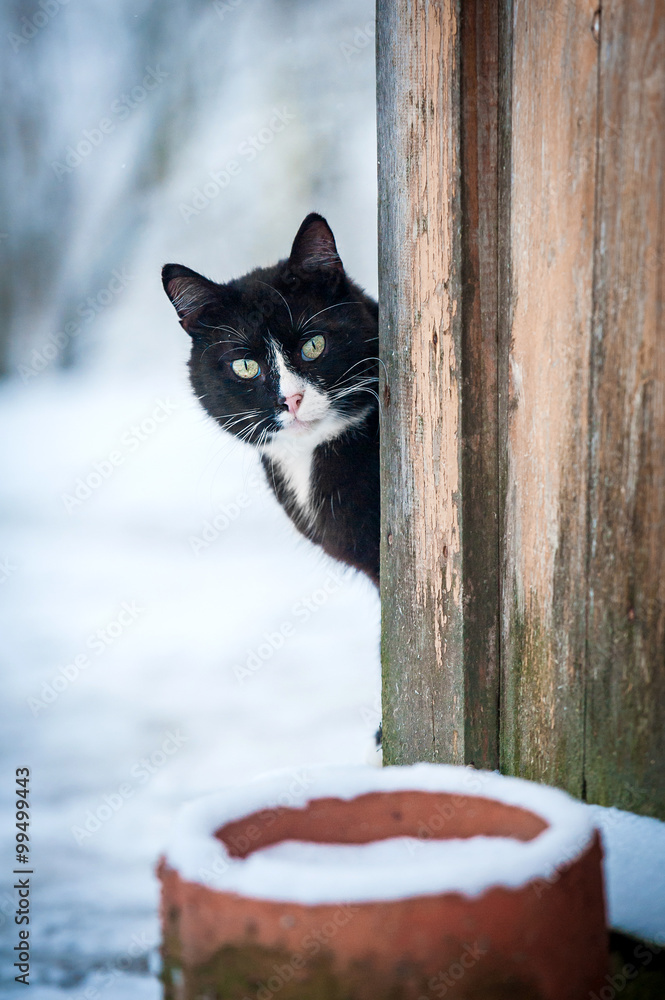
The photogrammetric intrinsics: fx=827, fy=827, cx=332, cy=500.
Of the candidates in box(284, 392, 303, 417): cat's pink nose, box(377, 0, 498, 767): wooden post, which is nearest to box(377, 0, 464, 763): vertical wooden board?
box(377, 0, 498, 767): wooden post

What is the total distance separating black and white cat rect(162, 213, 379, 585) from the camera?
6.63 feet

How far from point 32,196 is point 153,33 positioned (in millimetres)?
793

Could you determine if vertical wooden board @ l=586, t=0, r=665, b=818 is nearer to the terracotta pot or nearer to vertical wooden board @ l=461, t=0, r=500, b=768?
vertical wooden board @ l=461, t=0, r=500, b=768

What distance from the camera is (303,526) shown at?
2.21m

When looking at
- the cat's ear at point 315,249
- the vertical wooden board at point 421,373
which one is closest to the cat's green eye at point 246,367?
the cat's ear at point 315,249

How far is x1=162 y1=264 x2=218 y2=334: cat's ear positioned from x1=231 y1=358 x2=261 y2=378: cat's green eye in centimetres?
20

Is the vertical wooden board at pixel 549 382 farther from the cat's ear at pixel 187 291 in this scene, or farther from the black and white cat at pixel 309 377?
the cat's ear at pixel 187 291

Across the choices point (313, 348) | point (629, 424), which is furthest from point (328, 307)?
point (629, 424)

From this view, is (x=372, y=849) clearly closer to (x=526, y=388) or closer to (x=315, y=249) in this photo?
(x=526, y=388)

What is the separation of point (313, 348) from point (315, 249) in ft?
0.86

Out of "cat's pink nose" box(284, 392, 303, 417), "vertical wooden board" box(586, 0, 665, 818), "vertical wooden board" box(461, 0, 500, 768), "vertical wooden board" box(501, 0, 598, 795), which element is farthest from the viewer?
"cat's pink nose" box(284, 392, 303, 417)

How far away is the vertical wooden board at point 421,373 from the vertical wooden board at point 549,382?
0.11m

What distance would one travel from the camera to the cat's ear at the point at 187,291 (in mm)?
2082

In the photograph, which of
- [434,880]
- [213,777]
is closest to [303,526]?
[213,777]
